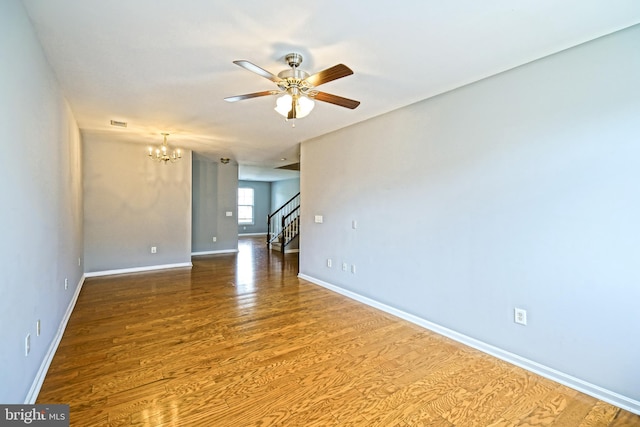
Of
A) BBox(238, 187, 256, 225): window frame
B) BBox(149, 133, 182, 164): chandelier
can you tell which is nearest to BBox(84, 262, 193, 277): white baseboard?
BBox(149, 133, 182, 164): chandelier

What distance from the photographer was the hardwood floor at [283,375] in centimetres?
187

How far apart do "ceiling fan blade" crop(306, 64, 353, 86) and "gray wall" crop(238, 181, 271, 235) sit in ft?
34.8

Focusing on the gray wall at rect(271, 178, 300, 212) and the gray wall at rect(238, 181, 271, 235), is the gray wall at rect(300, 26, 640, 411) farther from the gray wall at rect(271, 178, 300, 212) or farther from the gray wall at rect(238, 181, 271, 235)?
the gray wall at rect(238, 181, 271, 235)

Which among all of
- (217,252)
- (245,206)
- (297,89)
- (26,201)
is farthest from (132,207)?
(245,206)

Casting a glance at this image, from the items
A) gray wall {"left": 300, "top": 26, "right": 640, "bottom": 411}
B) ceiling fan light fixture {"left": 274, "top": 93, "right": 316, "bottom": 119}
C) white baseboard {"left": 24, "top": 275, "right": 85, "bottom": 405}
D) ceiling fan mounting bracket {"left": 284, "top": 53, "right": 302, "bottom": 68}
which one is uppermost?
ceiling fan mounting bracket {"left": 284, "top": 53, "right": 302, "bottom": 68}

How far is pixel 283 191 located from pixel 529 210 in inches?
405

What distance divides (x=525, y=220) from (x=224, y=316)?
3248mm

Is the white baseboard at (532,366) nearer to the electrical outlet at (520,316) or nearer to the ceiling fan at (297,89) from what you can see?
the electrical outlet at (520,316)

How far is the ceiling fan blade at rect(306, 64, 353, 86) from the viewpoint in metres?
1.97

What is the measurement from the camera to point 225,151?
6.20 metres

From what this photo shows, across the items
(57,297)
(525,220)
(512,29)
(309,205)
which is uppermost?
(512,29)

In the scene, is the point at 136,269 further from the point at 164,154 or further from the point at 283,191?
the point at 283,191

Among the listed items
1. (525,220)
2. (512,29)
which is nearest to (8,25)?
(512,29)

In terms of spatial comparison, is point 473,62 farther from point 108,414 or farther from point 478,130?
point 108,414
